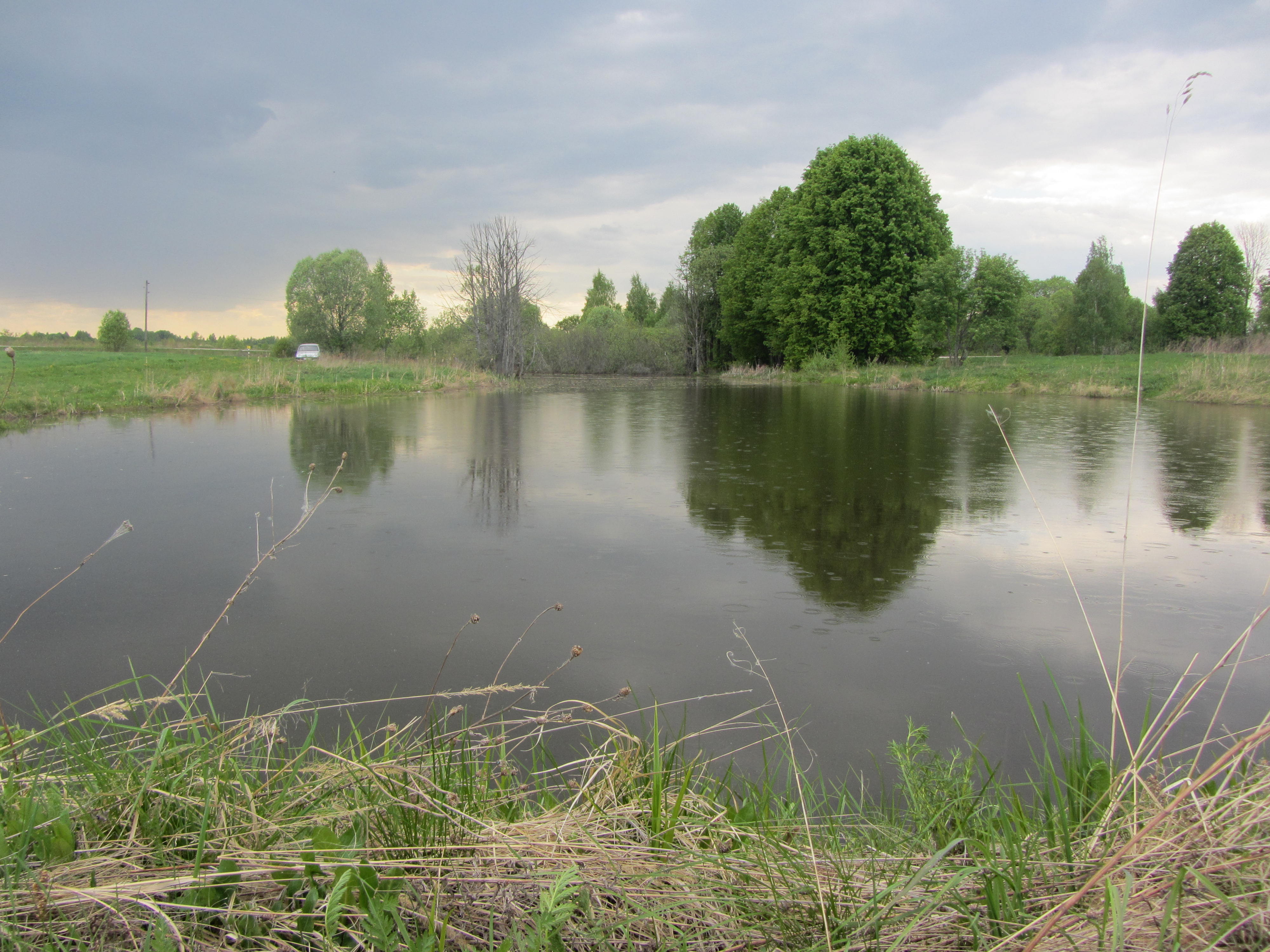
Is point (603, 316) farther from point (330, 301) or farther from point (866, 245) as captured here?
point (866, 245)

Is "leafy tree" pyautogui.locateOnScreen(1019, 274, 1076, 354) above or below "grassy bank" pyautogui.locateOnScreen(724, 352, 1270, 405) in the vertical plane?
above

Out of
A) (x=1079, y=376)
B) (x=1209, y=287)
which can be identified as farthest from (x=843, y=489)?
(x=1209, y=287)

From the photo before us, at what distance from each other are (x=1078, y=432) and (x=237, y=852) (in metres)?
14.2

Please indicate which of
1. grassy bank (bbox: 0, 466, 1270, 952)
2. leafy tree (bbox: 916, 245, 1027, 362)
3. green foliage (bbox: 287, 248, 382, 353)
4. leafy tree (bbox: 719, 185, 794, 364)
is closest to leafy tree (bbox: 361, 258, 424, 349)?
green foliage (bbox: 287, 248, 382, 353)

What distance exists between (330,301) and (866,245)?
40.4 metres

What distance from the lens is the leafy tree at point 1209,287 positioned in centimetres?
3722

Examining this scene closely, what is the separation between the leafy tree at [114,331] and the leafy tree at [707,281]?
38419 millimetres

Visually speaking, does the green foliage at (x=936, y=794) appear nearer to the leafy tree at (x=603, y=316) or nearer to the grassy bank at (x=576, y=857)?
the grassy bank at (x=576, y=857)

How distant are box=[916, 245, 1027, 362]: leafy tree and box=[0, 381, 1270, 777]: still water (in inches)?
800

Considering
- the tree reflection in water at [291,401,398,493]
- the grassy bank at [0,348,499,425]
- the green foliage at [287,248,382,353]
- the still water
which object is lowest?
the still water

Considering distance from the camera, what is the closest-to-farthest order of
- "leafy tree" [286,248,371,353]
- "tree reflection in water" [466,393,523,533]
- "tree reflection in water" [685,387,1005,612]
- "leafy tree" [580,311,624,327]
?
"tree reflection in water" [685,387,1005,612] → "tree reflection in water" [466,393,523,533] → "leafy tree" [286,248,371,353] → "leafy tree" [580,311,624,327]

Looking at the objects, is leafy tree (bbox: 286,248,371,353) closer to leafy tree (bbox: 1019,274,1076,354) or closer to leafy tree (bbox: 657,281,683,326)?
leafy tree (bbox: 657,281,683,326)

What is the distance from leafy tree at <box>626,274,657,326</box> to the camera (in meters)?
68.0

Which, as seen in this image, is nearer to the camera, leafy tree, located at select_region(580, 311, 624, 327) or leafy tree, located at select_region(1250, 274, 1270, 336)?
leafy tree, located at select_region(1250, 274, 1270, 336)
